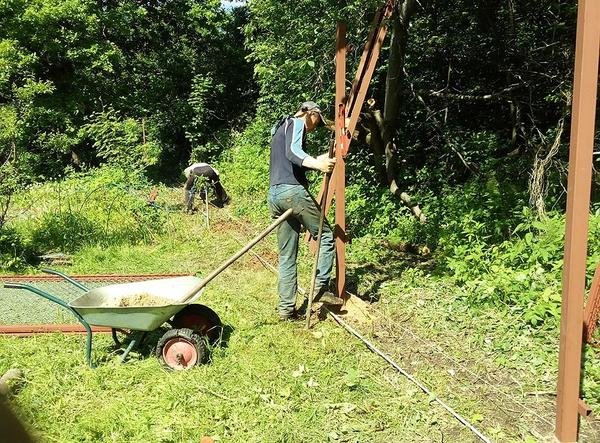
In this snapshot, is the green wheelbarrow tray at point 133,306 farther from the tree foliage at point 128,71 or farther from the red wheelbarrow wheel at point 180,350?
the tree foliage at point 128,71

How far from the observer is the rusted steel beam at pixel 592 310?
13.6ft

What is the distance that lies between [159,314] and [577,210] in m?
2.79

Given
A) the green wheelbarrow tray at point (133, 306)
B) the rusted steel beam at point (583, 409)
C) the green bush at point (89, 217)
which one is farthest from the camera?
the green bush at point (89, 217)

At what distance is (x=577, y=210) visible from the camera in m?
3.13

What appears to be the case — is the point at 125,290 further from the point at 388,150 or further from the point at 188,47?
the point at 188,47

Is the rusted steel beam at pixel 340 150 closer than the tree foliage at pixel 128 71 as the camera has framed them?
Yes

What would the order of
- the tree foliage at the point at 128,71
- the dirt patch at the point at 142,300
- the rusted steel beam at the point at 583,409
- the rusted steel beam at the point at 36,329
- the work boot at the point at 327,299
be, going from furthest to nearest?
1. the tree foliage at the point at 128,71
2. the work boot at the point at 327,299
3. the rusted steel beam at the point at 36,329
4. the dirt patch at the point at 142,300
5. the rusted steel beam at the point at 583,409

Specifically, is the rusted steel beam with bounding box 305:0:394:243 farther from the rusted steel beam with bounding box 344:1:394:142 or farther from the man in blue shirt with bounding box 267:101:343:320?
the man in blue shirt with bounding box 267:101:343:320

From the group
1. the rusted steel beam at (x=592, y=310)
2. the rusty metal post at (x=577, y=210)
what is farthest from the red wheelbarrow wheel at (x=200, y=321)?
the rusted steel beam at (x=592, y=310)

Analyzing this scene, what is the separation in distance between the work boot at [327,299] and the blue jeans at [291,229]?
0.22 metres

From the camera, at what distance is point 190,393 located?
396 cm

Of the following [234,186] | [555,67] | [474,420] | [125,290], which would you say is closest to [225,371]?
[125,290]

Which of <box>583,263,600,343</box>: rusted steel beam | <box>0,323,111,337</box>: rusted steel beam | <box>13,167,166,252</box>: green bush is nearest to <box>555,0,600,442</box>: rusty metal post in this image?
<box>583,263,600,343</box>: rusted steel beam

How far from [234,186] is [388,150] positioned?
534 cm
